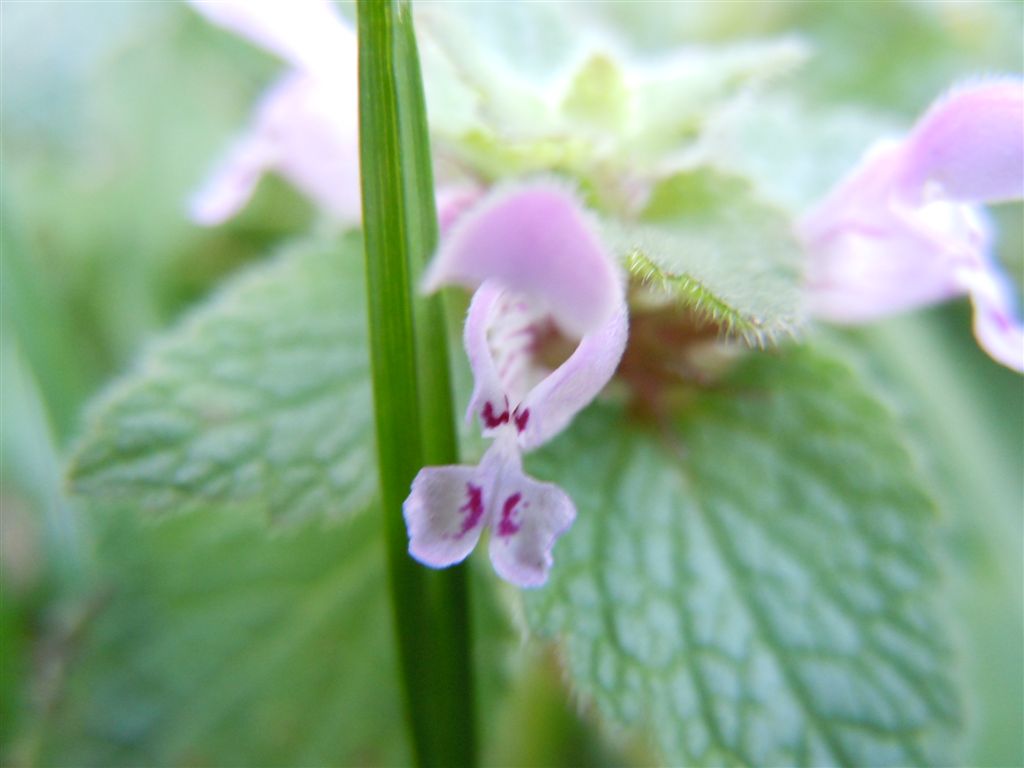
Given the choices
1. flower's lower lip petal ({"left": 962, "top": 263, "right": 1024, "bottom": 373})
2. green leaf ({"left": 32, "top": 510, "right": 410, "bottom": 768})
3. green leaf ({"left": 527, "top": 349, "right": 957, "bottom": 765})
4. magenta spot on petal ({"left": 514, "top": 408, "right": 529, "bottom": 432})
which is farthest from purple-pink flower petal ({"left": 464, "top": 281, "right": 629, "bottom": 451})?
green leaf ({"left": 32, "top": 510, "right": 410, "bottom": 768})

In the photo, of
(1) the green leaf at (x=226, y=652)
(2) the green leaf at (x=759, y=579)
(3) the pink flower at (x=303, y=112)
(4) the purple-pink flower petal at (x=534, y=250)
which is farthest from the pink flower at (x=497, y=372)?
(1) the green leaf at (x=226, y=652)

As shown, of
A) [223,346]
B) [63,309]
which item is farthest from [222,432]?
[63,309]

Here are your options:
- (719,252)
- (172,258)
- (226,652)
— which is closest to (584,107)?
(719,252)

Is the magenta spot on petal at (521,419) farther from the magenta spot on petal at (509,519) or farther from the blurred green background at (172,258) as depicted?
the blurred green background at (172,258)

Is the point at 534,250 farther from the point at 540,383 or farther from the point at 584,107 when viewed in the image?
the point at 584,107

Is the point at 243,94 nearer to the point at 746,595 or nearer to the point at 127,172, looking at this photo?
the point at 127,172

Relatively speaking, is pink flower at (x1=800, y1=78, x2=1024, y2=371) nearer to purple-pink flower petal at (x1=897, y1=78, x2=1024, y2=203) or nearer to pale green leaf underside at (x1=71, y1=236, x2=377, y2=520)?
purple-pink flower petal at (x1=897, y1=78, x2=1024, y2=203)
